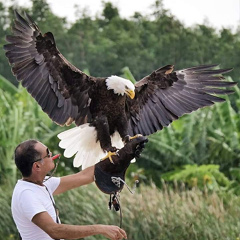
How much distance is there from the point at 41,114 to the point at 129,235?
5.50 metres

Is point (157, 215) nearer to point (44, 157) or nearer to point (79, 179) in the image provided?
point (79, 179)

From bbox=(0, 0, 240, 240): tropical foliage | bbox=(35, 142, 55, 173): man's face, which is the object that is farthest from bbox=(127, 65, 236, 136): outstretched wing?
bbox=(35, 142, 55, 173): man's face

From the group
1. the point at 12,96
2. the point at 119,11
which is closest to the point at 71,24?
the point at 119,11

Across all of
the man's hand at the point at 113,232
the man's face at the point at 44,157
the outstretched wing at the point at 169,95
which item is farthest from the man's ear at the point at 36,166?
A: the outstretched wing at the point at 169,95

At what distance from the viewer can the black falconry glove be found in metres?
3.68

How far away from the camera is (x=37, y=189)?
12.0ft

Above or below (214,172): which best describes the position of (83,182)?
above

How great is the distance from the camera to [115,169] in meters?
3.73

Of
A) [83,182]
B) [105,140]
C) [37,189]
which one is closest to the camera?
[37,189]

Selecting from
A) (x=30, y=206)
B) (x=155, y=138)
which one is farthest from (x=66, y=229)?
(x=155, y=138)

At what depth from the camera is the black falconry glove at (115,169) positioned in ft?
12.1

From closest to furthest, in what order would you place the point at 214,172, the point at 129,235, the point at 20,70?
1. the point at 20,70
2. the point at 129,235
3. the point at 214,172

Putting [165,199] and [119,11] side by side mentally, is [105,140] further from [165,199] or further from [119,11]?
[119,11]

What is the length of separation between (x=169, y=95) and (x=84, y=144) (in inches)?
41.1
